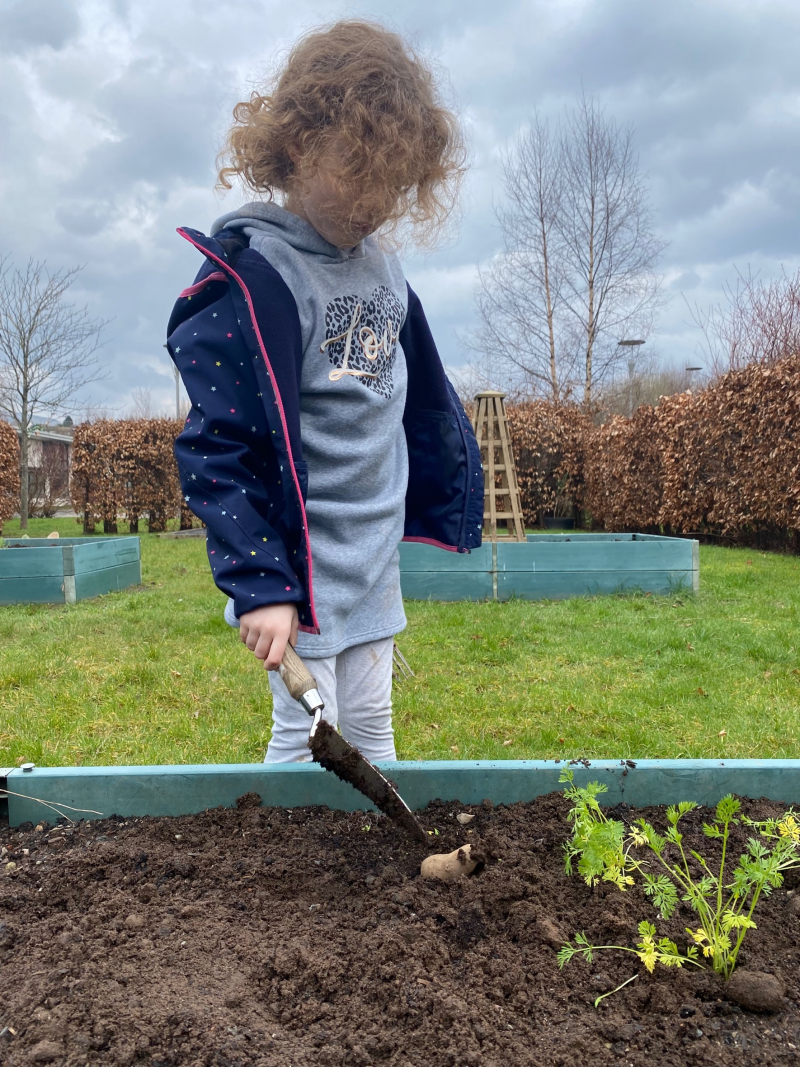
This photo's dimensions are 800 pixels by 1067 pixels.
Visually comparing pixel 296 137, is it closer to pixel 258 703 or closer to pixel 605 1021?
pixel 605 1021

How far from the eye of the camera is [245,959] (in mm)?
1156

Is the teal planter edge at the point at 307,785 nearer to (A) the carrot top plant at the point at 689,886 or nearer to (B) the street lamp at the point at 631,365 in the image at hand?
(A) the carrot top plant at the point at 689,886

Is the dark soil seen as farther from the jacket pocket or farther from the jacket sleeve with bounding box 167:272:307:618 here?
the jacket pocket

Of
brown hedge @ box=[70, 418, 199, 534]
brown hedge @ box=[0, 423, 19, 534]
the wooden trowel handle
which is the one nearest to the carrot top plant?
the wooden trowel handle

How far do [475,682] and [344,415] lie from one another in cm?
230

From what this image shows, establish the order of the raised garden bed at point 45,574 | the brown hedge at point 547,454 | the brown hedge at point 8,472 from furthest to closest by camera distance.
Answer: the brown hedge at point 547,454 → the brown hedge at point 8,472 → the raised garden bed at point 45,574

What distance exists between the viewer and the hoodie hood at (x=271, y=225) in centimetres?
169

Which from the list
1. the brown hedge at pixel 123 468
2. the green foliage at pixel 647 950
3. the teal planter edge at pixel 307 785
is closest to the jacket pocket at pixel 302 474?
A: the teal planter edge at pixel 307 785

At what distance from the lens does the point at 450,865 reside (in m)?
1.35

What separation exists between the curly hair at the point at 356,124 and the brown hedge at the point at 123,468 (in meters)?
11.9

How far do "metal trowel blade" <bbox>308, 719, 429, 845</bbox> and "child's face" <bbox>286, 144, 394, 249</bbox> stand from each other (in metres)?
1.04

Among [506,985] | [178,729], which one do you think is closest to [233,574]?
[506,985]

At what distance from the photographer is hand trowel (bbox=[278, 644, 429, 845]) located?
4.53 feet

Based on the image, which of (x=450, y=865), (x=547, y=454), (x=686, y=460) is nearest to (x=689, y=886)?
(x=450, y=865)
